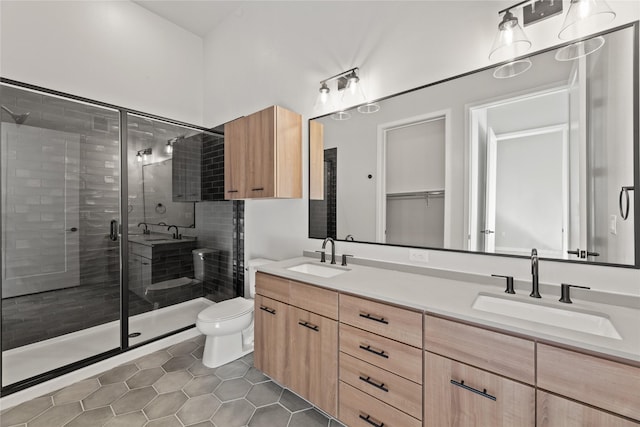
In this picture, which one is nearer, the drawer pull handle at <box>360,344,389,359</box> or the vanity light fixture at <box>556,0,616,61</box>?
the vanity light fixture at <box>556,0,616,61</box>

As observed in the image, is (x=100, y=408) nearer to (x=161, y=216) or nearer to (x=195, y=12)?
(x=161, y=216)

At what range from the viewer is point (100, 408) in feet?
5.72

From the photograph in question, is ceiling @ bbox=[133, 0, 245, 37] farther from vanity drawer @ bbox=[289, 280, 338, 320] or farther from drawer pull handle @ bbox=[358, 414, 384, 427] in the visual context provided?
drawer pull handle @ bbox=[358, 414, 384, 427]

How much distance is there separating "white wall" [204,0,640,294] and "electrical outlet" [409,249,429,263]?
0.13 ft

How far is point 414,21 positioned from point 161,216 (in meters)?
2.73

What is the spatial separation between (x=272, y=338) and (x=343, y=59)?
2.16m

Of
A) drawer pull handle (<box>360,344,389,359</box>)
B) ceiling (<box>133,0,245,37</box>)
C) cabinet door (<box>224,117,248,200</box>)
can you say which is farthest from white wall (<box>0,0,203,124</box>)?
drawer pull handle (<box>360,344,389,359</box>)

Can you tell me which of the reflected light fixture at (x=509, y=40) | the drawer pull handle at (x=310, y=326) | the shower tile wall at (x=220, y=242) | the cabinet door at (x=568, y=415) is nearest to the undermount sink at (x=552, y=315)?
the cabinet door at (x=568, y=415)

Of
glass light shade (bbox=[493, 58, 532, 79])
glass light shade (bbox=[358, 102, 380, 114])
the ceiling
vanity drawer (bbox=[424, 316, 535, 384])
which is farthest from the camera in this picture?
the ceiling

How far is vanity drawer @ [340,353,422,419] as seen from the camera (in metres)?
1.22

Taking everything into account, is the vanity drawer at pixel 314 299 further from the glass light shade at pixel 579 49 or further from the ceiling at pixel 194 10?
the ceiling at pixel 194 10

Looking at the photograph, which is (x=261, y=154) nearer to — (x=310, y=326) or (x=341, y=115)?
(x=341, y=115)

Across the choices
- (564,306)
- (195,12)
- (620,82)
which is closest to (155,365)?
(564,306)

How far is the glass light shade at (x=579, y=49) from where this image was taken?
1.22 m
